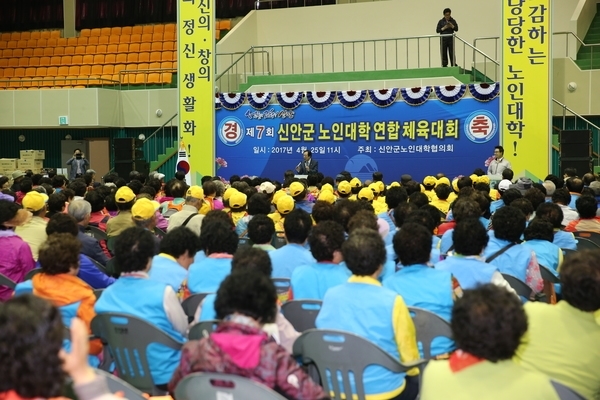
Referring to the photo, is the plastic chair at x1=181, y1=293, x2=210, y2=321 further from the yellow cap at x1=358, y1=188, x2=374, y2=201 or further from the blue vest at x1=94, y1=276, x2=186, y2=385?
the yellow cap at x1=358, y1=188, x2=374, y2=201

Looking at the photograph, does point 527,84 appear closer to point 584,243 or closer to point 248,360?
point 584,243

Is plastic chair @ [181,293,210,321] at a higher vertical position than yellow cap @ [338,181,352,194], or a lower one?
lower

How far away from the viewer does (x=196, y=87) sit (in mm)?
14414

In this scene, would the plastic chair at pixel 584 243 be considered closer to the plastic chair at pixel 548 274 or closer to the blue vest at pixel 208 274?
the plastic chair at pixel 548 274

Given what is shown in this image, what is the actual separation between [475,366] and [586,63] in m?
14.8

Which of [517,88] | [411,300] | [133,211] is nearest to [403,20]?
[517,88]

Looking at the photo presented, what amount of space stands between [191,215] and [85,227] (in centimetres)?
93

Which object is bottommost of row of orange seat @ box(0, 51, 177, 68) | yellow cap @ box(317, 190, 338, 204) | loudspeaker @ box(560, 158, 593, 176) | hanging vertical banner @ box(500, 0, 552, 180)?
yellow cap @ box(317, 190, 338, 204)

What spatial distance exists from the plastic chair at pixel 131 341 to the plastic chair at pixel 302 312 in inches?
24.1

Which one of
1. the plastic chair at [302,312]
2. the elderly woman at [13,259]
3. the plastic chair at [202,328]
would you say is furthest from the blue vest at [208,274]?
the elderly woman at [13,259]

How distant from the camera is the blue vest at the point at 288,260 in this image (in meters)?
4.53

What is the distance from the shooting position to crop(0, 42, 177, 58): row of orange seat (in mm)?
19016

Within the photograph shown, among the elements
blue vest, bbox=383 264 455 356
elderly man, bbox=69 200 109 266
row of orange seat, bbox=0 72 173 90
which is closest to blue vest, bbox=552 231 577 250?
blue vest, bbox=383 264 455 356

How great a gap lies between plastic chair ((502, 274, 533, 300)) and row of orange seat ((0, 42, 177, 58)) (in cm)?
1602
